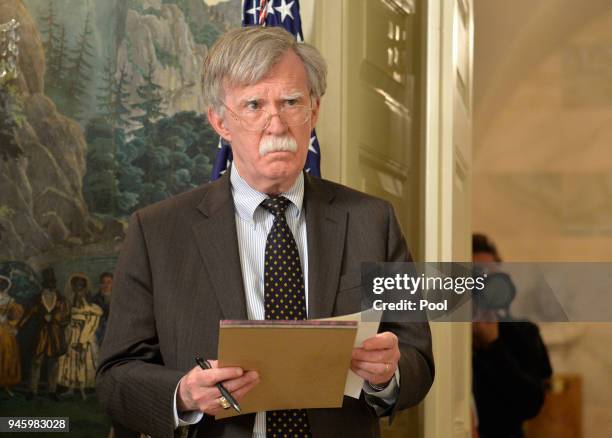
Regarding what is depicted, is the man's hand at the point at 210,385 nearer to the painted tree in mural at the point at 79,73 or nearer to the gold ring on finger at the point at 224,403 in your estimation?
the gold ring on finger at the point at 224,403

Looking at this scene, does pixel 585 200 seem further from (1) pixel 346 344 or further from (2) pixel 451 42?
(1) pixel 346 344

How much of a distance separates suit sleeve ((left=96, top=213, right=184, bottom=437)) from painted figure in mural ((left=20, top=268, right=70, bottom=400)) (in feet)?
6.12

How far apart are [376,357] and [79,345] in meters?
2.46

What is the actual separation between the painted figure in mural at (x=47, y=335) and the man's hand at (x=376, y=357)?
2433 mm

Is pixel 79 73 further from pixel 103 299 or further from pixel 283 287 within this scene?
pixel 283 287

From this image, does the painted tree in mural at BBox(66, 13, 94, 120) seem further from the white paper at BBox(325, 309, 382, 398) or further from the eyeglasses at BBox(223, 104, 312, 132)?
the white paper at BBox(325, 309, 382, 398)

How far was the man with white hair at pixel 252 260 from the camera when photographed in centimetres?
273

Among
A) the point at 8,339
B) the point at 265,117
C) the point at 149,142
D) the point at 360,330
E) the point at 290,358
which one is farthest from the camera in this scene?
the point at 149,142

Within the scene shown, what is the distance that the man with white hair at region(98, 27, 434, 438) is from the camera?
2.73 metres

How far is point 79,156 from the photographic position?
4.75 metres

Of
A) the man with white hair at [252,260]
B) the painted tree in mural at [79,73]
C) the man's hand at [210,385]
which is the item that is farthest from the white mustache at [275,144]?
the painted tree in mural at [79,73]

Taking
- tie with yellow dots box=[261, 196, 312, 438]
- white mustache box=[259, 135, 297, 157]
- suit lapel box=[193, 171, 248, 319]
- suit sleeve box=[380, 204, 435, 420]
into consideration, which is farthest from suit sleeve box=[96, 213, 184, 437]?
suit sleeve box=[380, 204, 435, 420]

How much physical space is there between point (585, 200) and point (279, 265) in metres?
7.93

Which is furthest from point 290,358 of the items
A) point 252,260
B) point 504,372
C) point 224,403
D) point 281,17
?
point 504,372
